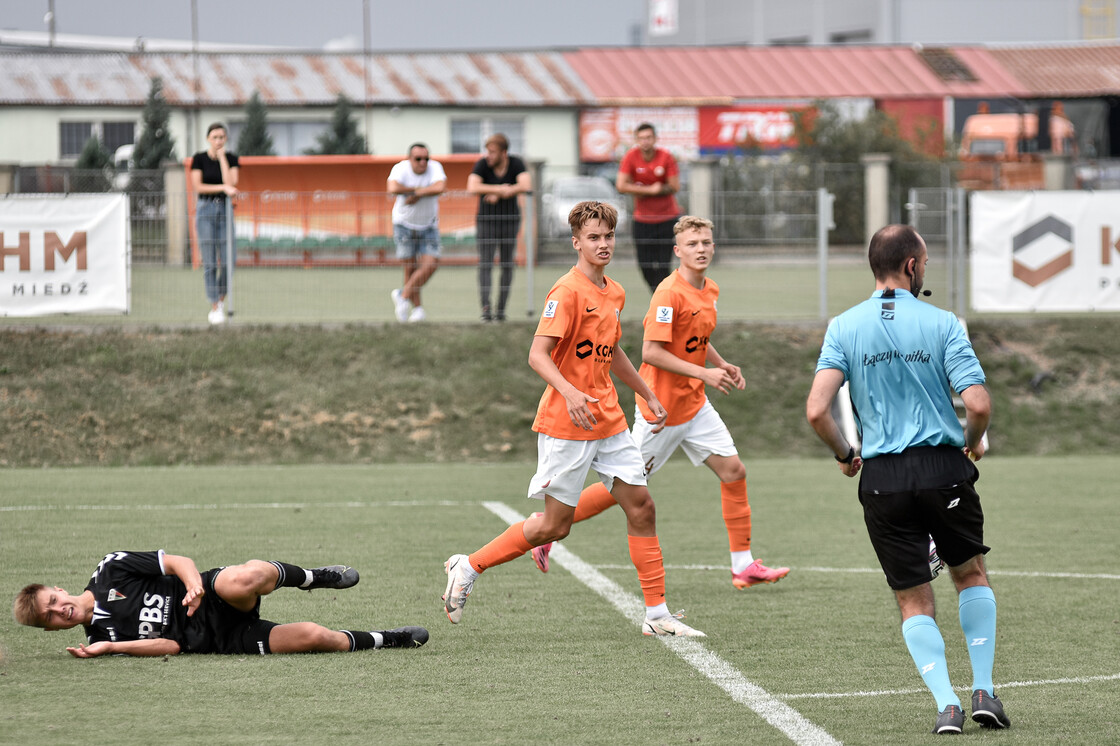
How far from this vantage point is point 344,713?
4.99 metres

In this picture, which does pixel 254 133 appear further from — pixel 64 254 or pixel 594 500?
pixel 594 500

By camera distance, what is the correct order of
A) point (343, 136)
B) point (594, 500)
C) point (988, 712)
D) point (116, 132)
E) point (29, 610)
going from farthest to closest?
point (116, 132) < point (343, 136) < point (594, 500) < point (29, 610) < point (988, 712)

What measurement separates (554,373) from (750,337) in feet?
33.4

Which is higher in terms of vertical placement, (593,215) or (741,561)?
(593,215)

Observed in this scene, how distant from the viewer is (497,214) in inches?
630

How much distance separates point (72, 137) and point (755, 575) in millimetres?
40052

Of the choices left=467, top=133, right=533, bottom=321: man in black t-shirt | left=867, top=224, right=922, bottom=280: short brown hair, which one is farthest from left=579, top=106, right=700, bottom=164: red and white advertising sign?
left=867, top=224, right=922, bottom=280: short brown hair

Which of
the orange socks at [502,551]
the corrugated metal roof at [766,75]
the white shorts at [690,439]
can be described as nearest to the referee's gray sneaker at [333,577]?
the orange socks at [502,551]

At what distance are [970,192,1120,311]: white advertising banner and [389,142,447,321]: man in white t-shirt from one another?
20.9 ft

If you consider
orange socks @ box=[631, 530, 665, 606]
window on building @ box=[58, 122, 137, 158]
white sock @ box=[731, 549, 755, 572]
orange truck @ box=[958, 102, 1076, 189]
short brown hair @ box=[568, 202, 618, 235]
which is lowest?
white sock @ box=[731, 549, 755, 572]

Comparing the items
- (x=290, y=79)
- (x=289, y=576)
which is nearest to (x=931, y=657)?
(x=289, y=576)

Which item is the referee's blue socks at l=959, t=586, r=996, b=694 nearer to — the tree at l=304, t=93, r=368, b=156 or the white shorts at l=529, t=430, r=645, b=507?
the white shorts at l=529, t=430, r=645, b=507

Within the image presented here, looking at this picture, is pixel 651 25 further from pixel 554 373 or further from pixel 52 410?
pixel 554 373

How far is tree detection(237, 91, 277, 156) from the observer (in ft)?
135
